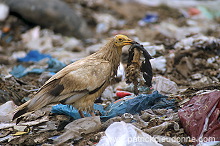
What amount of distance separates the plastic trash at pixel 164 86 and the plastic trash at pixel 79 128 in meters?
1.52

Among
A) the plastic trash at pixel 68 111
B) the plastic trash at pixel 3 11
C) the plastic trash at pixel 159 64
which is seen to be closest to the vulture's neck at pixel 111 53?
the plastic trash at pixel 68 111

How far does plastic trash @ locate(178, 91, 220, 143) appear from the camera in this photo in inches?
130

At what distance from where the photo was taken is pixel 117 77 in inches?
225

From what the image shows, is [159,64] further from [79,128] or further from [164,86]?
[79,128]

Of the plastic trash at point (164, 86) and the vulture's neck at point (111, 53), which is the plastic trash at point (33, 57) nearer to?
the plastic trash at point (164, 86)

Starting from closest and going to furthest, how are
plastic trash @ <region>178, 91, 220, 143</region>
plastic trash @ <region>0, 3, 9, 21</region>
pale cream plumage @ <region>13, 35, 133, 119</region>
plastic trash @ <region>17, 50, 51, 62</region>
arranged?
plastic trash @ <region>178, 91, 220, 143</region> → pale cream plumage @ <region>13, 35, 133, 119</region> → plastic trash @ <region>17, 50, 51, 62</region> → plastic trash @ <region>0, 3, 9, 21</region>

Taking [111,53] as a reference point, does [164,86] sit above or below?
below

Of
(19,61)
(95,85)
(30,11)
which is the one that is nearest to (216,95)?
(95,85)

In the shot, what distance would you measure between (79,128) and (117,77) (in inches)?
83.1

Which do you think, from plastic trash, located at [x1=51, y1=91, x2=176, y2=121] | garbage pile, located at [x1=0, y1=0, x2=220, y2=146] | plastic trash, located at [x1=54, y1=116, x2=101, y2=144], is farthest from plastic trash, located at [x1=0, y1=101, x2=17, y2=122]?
plastic trash, located at [x1=54, y1=116, x2=101, y2=144]

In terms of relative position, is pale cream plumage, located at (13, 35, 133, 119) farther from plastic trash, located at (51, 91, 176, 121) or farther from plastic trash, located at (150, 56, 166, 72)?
plastic trash, located at (150, 56, 166, 72)

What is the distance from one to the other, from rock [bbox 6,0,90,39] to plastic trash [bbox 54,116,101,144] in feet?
22.1

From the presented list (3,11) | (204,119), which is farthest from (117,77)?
(3,11)

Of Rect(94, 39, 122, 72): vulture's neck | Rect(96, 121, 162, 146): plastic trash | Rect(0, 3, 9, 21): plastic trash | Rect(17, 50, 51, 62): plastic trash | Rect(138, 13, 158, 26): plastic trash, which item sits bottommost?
Rect(96, 121, 162, 146): plastic trash
